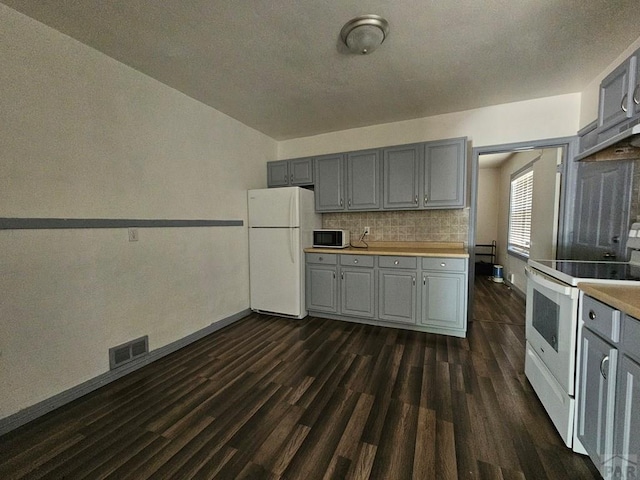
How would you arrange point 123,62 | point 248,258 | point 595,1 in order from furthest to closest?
point 248,258
point 123,62
point 595,1

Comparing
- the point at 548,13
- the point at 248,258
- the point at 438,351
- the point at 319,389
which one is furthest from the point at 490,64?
the point at 248,258

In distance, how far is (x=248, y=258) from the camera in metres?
3.50

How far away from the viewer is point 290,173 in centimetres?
372

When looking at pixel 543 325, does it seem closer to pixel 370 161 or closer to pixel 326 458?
pixel 326 458

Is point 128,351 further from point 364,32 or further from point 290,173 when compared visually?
point 364,32

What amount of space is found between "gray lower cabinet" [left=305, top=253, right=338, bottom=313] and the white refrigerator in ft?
0.30

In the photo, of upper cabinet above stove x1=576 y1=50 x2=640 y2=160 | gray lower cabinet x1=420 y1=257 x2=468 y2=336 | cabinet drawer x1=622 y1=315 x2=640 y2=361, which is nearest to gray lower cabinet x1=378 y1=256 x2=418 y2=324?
gray lower cabinet x1=420 y1=257 x2=468 y2=336

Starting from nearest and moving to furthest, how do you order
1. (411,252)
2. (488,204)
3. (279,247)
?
1. (411,252)
2. (279,247)
3. (488,204)

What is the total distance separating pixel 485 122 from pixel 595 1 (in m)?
1.49

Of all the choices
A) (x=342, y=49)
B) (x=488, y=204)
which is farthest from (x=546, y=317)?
(x=488, y=204)

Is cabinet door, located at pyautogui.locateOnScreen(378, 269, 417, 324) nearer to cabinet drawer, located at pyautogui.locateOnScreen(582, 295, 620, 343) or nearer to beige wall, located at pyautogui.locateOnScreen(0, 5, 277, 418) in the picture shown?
cabinet drawer, located at pyautogui.locateOnScreen(582, 295, 620, 343)

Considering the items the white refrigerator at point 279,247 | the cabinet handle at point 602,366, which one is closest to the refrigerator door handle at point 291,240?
the white refrigerator at point 279,247

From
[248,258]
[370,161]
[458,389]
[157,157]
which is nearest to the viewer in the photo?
[458,389]

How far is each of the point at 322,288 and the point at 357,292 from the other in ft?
1.52
